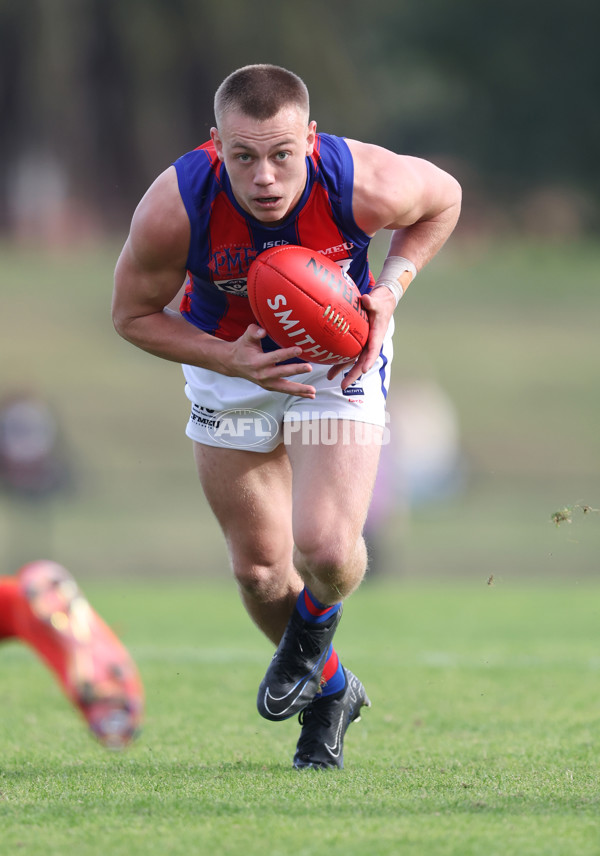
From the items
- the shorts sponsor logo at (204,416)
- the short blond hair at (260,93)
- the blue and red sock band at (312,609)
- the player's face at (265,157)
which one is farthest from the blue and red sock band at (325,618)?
the short blond hair at (260,93)

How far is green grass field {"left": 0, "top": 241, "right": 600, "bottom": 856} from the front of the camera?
3666mm

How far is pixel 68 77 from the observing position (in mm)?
40031

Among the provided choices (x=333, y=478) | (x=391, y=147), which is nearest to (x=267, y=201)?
(x=333, y=478)

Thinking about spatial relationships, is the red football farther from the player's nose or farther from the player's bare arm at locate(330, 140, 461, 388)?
Answer: the player's nose

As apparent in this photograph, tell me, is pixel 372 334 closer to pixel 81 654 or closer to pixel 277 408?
pixel 277 408

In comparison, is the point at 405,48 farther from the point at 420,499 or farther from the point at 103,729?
the point at 103,729

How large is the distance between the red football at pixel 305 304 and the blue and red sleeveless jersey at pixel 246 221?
0.26ft

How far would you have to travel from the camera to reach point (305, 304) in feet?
14.5

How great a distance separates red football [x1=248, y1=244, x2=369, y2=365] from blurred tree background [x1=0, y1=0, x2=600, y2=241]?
35.1 m

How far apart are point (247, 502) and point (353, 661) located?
3.02 m

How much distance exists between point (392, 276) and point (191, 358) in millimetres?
809

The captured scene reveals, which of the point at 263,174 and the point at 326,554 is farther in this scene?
the point at 326,554

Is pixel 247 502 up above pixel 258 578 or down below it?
above

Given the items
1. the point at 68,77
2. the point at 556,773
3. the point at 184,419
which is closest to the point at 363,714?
the point at 556,773
